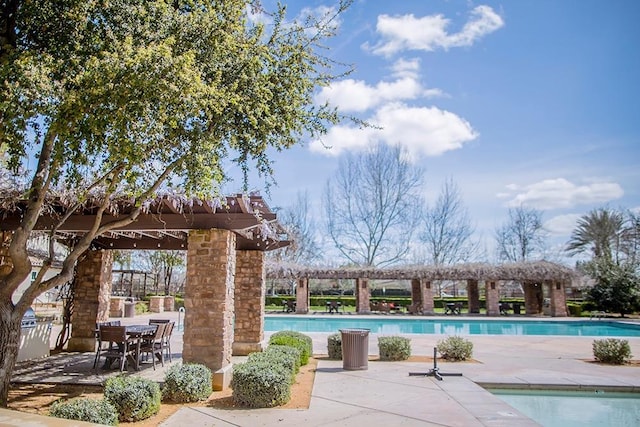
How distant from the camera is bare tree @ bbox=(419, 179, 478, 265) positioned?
36.7m

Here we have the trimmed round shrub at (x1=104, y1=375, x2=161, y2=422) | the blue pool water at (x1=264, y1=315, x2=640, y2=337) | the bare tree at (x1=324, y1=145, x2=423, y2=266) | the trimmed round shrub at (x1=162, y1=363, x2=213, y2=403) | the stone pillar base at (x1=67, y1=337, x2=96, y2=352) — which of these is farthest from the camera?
the bare tree at (x1=324, y1=145, x2=423, y2=266)

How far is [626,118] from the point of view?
1592 centimetres

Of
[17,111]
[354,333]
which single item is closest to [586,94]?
[354,333]

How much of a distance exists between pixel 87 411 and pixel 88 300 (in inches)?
270

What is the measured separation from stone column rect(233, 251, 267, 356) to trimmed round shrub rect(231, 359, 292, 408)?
452 centimetres

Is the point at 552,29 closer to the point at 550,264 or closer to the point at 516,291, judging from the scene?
the point at 550,264

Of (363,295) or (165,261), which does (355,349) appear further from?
(165,261)

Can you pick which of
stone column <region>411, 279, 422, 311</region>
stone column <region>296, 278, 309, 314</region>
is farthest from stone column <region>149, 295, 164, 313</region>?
stone column <region>411, 279, 422, 311</region>

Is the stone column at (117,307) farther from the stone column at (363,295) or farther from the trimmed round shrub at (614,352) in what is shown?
the trimmed round shrub at (614,352)

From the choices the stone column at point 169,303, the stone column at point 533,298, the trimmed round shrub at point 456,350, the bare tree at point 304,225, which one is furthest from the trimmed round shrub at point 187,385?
the bare tree at point 304,225

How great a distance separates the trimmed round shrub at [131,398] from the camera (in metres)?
5.41

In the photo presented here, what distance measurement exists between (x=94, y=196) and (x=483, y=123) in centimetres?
1379

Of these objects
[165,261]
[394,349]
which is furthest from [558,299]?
[165,261]

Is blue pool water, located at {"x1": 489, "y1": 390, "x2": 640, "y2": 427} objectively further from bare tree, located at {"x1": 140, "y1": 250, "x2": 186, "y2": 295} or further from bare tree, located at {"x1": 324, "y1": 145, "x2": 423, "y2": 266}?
bare tree, located at {"x1": 324, "y1": 145, "x2": 423, "y2": 266}
